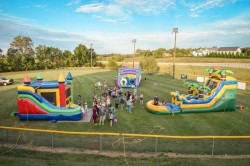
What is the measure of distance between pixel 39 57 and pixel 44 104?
77.3 metres

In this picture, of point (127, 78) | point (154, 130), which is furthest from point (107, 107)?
point (127, 78)

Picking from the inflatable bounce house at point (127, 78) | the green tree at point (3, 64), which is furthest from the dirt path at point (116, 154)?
the green tree at point (3, 64)

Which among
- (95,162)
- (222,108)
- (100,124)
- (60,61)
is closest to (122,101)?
(100,124)

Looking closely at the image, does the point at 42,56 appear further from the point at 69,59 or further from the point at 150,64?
the point at 150,64

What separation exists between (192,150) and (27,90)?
40.9 feet

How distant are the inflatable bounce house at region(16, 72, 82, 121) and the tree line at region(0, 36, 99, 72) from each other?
58479mm

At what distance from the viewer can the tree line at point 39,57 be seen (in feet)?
236

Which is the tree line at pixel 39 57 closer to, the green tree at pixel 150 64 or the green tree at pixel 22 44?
the green tree at pixel 22 44

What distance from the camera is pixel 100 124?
1582 centimetres

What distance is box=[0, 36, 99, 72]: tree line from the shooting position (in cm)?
7203

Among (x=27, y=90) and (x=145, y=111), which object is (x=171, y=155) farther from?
(x=27, y=90)

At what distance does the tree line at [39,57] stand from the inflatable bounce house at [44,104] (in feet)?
192

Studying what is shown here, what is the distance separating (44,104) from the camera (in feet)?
54.1

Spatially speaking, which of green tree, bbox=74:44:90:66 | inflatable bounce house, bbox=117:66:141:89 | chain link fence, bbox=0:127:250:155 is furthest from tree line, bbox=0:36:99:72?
chain link fence, bbox=0:127:250:155
